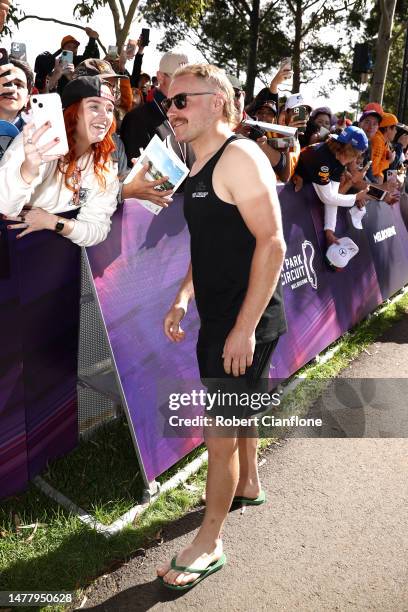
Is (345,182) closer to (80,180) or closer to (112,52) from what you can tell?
(112,52)

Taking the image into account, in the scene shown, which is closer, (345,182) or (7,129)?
(7,129)

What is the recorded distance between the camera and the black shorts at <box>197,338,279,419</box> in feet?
9.02

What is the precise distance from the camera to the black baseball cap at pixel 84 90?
2949 millimetres

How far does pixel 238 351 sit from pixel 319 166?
10.8 ft

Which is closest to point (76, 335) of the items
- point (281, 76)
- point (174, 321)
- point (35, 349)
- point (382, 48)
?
point (35, 349)

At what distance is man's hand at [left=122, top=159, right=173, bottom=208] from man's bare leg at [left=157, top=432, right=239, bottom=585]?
132cm

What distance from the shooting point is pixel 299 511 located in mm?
3422

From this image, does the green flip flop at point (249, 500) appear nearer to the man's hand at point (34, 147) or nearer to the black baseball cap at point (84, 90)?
the man's hand at point (34, 147)

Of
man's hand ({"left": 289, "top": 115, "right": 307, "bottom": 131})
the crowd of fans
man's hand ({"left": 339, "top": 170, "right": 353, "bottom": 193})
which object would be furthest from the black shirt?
man's hand ({"left": 289, "top": 115, "right": 307, "bottom": 131})

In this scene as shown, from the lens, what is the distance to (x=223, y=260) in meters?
2.62

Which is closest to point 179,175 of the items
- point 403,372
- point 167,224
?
point 167,224

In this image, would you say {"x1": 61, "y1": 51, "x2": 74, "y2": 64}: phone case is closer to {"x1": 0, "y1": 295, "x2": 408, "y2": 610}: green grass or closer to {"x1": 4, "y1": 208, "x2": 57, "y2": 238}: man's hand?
{"x1": 4, "y1": 208, "x2": 57, "y2": 238}: man's hand

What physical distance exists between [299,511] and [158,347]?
1.23 meters

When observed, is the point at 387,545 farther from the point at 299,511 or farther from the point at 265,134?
the point at 265,134
